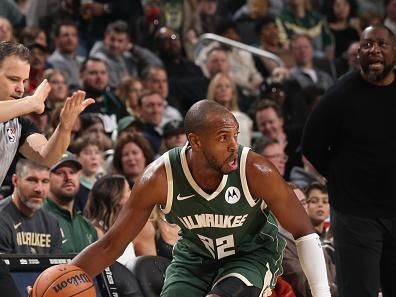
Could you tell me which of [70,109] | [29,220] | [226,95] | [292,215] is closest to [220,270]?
[292,215]

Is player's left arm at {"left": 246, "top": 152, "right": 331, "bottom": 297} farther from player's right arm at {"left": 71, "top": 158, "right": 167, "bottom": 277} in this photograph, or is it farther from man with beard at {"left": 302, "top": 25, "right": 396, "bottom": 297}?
man with beard at {"left": 302, "top": 25, "right": 396, "bottom": 297}

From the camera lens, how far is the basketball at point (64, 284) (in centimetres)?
512

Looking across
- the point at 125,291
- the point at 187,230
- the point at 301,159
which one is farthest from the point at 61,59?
the point at 187,230

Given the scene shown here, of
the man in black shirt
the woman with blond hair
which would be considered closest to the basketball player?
the man in black shirt

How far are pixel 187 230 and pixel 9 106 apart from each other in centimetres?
110

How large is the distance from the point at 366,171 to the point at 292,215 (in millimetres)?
1381

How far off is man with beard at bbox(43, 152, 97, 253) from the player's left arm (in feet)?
8.39

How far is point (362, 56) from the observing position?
6527mm

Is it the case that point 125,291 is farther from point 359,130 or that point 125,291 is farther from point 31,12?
point 31,12

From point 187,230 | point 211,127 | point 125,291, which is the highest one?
point 211,127

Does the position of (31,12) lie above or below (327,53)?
above

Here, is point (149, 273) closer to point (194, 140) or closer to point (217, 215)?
point (217, 215)

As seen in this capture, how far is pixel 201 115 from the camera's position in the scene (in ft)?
17.1

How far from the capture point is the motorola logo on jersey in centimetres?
532
